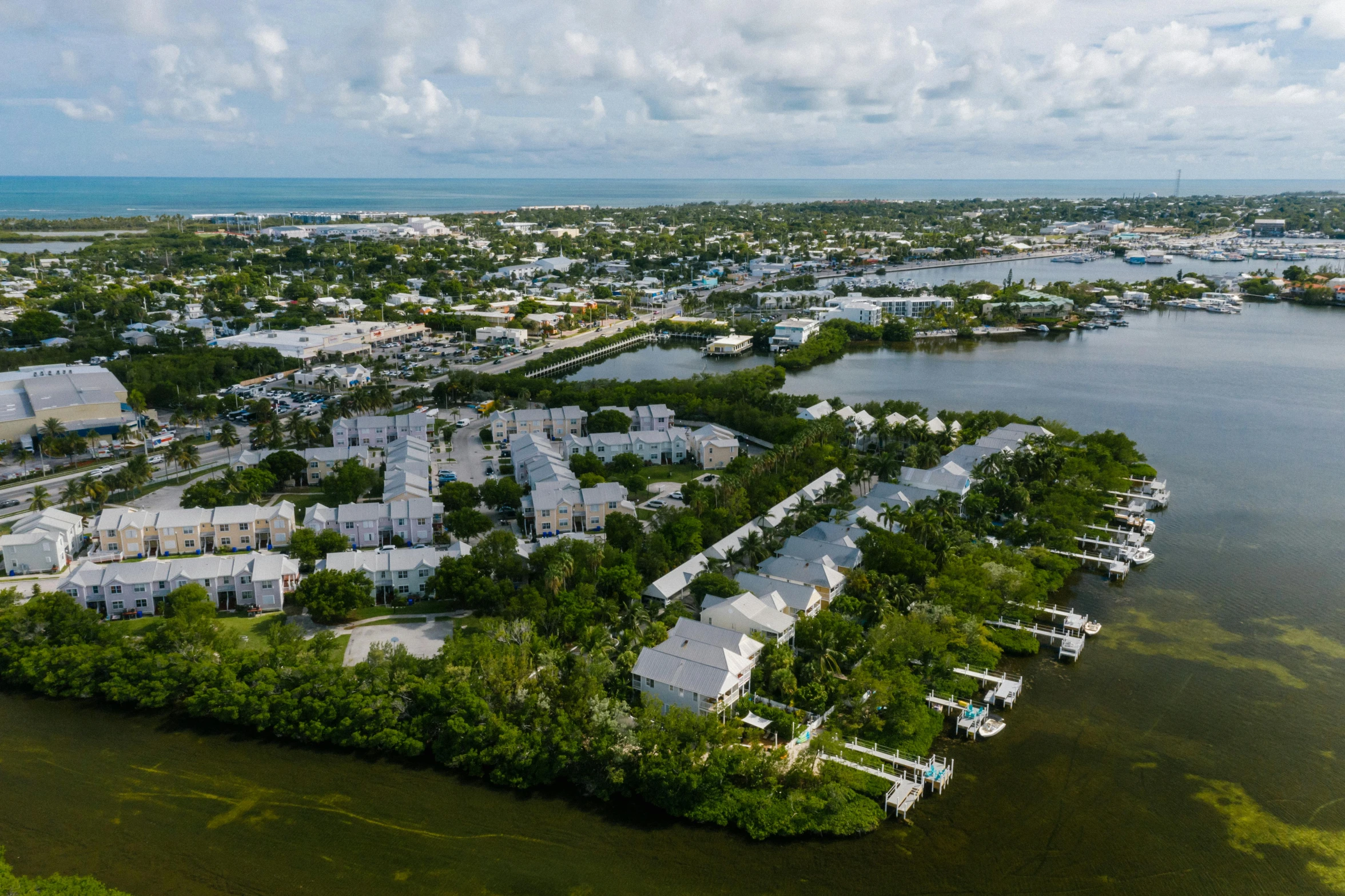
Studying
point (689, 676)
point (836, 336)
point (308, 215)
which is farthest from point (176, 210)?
point (689, 676)

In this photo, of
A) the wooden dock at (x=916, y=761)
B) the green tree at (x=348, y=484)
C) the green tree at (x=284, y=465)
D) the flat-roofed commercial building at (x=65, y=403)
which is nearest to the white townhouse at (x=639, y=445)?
the green tree at (x=348, y=484)

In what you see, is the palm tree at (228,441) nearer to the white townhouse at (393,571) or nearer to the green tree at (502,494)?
the green tree at (502,494)

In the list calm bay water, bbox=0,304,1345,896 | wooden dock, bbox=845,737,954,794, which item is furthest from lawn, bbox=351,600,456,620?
wooden dock, bbox=845,737,954,794

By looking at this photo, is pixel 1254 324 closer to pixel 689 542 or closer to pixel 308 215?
pixel 689 542

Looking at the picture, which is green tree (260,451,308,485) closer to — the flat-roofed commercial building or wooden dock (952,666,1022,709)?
the flat-roofed commercial building

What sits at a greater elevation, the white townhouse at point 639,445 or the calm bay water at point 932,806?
the white townhouse at point 639,445

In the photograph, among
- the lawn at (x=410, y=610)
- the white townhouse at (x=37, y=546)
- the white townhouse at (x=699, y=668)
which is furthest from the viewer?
the white townhouse at (x=37, y=546)

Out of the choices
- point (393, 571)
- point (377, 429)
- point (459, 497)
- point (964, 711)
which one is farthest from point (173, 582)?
point (964, 711)
